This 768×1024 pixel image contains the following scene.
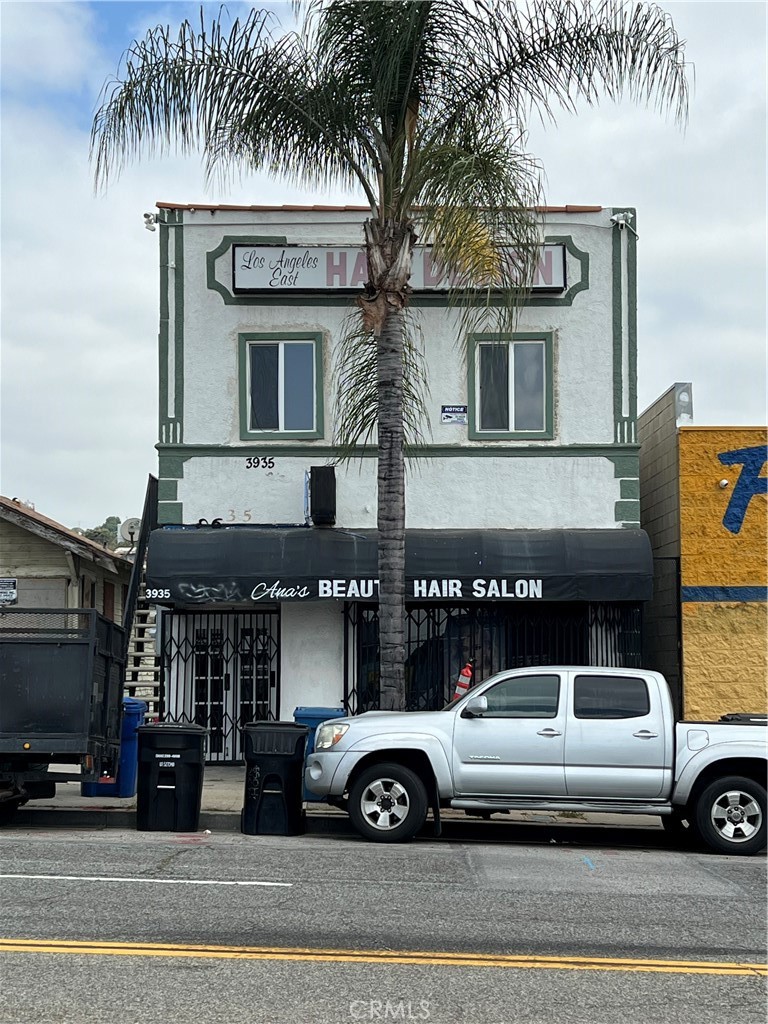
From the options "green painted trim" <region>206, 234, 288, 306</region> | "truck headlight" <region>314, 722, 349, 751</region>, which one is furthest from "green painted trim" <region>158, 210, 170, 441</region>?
"truck headlight" <region>314, 722, 349, 751</region>

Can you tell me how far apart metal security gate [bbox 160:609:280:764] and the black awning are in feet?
4.87

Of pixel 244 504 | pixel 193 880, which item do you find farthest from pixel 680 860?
pixel 244 504

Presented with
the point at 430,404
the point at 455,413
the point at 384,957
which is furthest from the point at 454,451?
the point at 384,957

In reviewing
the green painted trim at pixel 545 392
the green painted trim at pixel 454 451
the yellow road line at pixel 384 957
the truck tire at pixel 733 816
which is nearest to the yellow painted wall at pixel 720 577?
the green painted trim at pixel 454 451

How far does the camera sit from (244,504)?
19.0 metres

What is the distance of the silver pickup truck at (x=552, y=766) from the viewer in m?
12.5

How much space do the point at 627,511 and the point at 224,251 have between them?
23.5 ft

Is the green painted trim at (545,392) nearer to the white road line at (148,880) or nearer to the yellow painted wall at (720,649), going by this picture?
the yellow painted wall at (720,649)

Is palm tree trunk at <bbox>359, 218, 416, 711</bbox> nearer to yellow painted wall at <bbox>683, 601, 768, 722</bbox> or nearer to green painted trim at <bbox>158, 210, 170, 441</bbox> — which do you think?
green painted trim at <bbox>158, 210, 170, 441</bbox>

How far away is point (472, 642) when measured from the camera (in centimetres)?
1916

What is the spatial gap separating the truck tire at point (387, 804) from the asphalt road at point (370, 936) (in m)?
0.54

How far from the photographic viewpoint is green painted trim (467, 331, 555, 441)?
19.0 meters

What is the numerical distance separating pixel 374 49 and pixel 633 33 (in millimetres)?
3029

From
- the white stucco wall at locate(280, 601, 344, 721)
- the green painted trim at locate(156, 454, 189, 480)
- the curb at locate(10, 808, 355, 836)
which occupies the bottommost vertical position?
the curb at locate(10, 808, 355, 836)
